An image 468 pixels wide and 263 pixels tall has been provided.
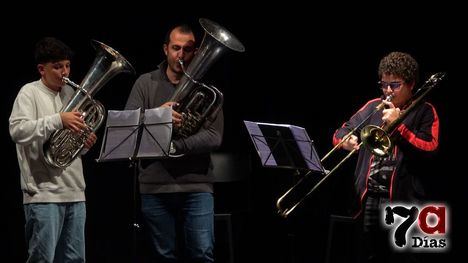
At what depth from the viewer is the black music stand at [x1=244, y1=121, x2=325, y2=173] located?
414cm

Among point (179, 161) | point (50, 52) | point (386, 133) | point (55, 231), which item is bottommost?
point (55, 231)

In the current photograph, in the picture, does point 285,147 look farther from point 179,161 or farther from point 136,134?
point 136,134

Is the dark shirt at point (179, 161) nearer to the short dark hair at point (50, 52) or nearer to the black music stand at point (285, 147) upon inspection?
the black music stand at point (285, 147)

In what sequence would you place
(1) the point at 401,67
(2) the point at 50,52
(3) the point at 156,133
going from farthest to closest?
(2) the point at 50,52
(1) the point at 401,67
(3) the point at 156,133

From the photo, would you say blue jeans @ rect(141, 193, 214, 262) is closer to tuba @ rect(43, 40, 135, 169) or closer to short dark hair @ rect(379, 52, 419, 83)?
tuba @ rect(43, 40, 135, 169)

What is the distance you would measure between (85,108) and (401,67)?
1.94 metres

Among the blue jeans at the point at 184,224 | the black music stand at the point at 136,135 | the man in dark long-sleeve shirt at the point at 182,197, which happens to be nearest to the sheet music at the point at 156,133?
the black music stand at the point at 136,135

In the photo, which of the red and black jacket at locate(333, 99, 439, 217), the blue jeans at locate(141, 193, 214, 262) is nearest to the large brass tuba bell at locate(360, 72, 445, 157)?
the red and black jacket at locate(333, 99, 439, 217)

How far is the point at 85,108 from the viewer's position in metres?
4.22

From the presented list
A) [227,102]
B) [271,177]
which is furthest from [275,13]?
[271,177]

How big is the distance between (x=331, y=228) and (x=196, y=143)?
6.71ft

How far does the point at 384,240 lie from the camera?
4016 millimetres

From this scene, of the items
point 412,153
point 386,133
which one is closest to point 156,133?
point 386,133

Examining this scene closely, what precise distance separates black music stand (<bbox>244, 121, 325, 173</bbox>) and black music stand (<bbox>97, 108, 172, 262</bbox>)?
1.95 feet
